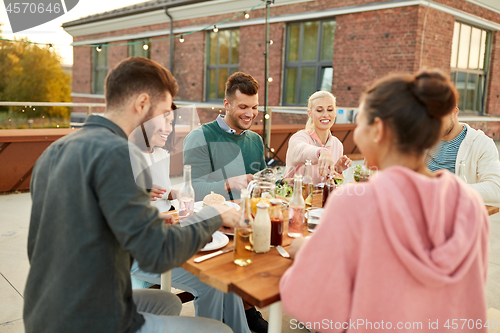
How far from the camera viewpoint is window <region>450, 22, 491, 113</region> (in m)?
9.20

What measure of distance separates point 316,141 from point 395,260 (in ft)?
6.52

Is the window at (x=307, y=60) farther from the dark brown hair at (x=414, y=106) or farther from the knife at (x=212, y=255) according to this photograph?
the dark brown hair at (x=414, y=106)

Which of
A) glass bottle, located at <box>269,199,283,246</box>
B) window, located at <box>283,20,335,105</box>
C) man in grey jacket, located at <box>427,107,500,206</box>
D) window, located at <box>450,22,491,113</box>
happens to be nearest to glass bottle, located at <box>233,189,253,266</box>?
glass bottle, located at <box>269,199,283,246</box>

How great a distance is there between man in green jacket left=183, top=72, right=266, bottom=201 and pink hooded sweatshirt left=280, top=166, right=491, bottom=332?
1.42m

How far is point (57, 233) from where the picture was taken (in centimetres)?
106

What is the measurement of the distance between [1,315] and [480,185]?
9.24 ft

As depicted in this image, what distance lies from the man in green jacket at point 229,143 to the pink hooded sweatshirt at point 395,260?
4.67 feet

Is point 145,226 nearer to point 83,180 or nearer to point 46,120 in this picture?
point 83,180

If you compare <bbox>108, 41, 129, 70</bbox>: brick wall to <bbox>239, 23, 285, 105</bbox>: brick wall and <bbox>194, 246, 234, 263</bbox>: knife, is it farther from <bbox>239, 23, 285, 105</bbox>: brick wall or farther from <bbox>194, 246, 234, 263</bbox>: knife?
<bbox>194, 246, 234, 263</bbox>: knife

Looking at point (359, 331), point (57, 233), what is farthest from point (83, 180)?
point (359, 331)

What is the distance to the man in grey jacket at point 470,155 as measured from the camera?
232 cm

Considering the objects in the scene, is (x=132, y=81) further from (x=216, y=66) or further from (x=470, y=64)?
(x=216, y=66)

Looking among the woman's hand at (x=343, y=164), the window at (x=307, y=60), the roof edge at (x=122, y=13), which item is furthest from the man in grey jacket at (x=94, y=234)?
the roof edge at (x=122, y=13)

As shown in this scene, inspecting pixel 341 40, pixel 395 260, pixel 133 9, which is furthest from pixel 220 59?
pixel 395 260
